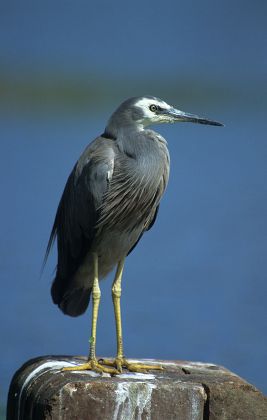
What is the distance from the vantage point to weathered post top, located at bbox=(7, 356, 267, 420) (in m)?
3.95

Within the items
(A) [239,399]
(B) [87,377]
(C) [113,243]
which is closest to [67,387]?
(B) [87,377]

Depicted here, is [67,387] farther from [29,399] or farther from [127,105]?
[127,105]

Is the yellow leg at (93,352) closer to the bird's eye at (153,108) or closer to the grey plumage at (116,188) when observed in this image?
the grey plumage at (116,188)

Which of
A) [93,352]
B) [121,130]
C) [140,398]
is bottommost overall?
[140,398]

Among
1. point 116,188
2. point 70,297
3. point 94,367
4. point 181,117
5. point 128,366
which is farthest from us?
point 70,297

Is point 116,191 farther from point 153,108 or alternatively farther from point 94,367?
point 94,367

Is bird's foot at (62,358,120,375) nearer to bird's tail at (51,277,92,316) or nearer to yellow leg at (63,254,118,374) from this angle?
yellow leg at (63,254,118,374)

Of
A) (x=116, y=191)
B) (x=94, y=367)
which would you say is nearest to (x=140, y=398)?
(x=94, y=367)

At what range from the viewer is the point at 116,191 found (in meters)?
4.82

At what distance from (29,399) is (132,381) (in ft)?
1.47

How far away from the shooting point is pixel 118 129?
15.9 feet

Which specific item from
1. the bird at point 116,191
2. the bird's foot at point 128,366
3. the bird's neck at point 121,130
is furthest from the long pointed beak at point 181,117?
the bird's foot at point 128,366

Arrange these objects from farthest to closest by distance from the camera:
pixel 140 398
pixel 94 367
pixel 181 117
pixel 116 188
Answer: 1. pixel 181 117
2. pixel 116 188
3. pixel 94 367
4. pixel 140 398

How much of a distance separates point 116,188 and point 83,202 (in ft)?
0.56
